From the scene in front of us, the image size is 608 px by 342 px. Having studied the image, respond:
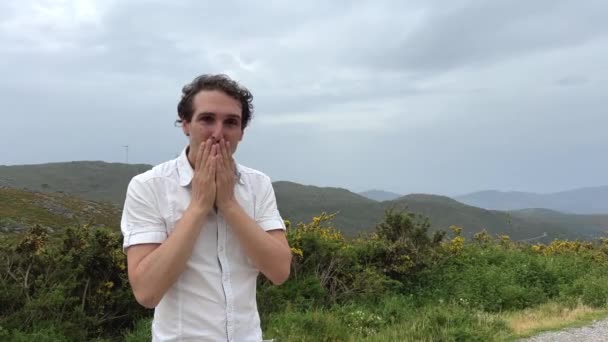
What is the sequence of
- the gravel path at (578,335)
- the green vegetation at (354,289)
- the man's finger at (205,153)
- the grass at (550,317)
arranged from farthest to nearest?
the grass at (550,317)
the gravel path at (578,335)
the green vegetation at (354,289)
the man's finger at (205,153)

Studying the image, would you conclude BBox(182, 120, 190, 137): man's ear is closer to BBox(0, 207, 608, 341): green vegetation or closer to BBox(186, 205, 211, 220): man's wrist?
BBox(186, 205, 211, 220): man's wrist

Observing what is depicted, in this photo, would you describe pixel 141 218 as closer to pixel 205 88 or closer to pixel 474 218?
pixel 205 88

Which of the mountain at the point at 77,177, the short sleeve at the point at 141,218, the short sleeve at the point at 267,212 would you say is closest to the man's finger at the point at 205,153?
the short sleeve at the point at 141,218

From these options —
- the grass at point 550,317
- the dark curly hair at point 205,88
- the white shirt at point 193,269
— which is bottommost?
the grass at point 550,317

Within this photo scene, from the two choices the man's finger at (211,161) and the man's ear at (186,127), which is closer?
the man's finger at (211,161)

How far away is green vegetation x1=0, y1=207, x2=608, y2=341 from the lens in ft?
18.4

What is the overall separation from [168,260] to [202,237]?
18 centimetres

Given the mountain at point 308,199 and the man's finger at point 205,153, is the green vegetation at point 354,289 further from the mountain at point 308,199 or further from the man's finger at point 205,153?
the mountain at point 308,199

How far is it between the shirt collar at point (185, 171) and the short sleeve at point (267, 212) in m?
0.11

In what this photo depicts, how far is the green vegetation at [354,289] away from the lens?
5598 mm

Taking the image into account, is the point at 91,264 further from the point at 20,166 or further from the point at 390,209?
the point at 20,166

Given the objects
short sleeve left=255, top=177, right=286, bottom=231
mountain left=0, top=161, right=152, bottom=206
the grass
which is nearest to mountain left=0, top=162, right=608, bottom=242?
mountain left=0, top=161, right=152, bottom=206

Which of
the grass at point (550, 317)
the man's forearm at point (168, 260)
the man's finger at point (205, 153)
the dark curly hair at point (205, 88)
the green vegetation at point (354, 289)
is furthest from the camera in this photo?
the grass at point (550, 317)

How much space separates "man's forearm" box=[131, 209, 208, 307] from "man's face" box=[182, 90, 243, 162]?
290 millimetres
